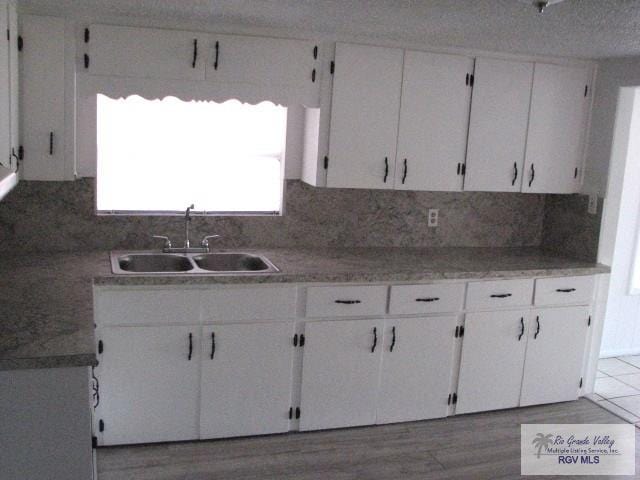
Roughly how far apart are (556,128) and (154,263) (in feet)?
8.19

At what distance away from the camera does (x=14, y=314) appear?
2219mm

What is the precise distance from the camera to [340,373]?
335 centimetres

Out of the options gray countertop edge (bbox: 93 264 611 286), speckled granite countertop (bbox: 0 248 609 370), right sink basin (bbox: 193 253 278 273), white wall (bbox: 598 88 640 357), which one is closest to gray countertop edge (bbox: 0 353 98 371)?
speckled granite countertop (bbox: 0 248 609 370)

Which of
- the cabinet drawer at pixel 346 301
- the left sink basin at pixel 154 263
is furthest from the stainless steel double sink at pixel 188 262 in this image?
the cabinet drawer at pixel 346 301

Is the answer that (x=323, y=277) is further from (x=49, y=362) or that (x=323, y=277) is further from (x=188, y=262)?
(x=49, y=362)

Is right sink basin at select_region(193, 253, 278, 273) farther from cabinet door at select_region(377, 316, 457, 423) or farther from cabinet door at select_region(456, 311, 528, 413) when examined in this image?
cabinet door at select_region(456, 311, 528, 413)

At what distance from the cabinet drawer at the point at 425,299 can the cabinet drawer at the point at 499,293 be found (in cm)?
7

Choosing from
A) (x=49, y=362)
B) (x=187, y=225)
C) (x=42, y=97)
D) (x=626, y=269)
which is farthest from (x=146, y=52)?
(x=626, y=269)

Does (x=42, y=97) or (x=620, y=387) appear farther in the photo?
(x=620, y=387)

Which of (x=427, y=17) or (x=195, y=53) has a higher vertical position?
(x=427, y=17)

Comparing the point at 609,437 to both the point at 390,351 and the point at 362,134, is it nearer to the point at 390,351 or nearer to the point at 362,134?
the point at 390,351

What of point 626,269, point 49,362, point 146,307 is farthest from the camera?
point 626,269

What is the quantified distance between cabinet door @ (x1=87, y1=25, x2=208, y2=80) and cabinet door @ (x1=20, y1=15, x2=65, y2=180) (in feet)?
0.52

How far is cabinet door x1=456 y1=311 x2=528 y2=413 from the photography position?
358 centimetres
